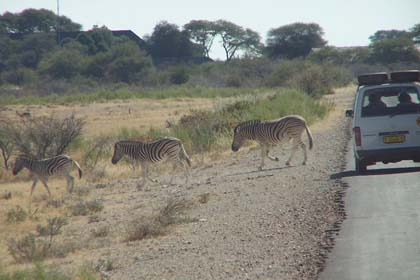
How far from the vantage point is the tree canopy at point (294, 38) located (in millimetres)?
105312

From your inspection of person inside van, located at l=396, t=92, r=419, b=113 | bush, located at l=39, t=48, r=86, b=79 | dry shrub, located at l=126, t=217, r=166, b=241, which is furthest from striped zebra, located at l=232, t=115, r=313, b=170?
bush, located at l=39, t=48, r=86, b=79

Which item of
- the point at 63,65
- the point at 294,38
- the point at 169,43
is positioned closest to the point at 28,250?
the point at 63,65

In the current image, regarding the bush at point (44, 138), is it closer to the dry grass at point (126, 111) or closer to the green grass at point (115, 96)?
the dry grass at point (126, 111)

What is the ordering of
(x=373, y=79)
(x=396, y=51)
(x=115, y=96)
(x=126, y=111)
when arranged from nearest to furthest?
(x=373, y=79)
(x=126, y=111)
(x=115, y=96)
(x=396, y=51)

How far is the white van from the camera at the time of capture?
17.9 m

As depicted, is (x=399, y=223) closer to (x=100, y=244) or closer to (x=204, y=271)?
(x=204, y=271)

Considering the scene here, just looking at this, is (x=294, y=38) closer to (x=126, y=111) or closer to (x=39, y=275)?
(x=126, y=111)

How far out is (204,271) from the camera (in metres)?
10.4

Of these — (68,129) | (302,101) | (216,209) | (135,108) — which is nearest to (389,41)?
(135,108)

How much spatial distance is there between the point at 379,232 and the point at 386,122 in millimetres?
6509

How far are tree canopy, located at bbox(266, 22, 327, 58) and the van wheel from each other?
87150mm

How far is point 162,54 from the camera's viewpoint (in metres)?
112

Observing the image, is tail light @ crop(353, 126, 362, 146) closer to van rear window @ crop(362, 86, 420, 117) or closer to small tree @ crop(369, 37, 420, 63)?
van rear window @ crop(362, 86, 420, 117)

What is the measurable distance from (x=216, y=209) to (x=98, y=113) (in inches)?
1749
